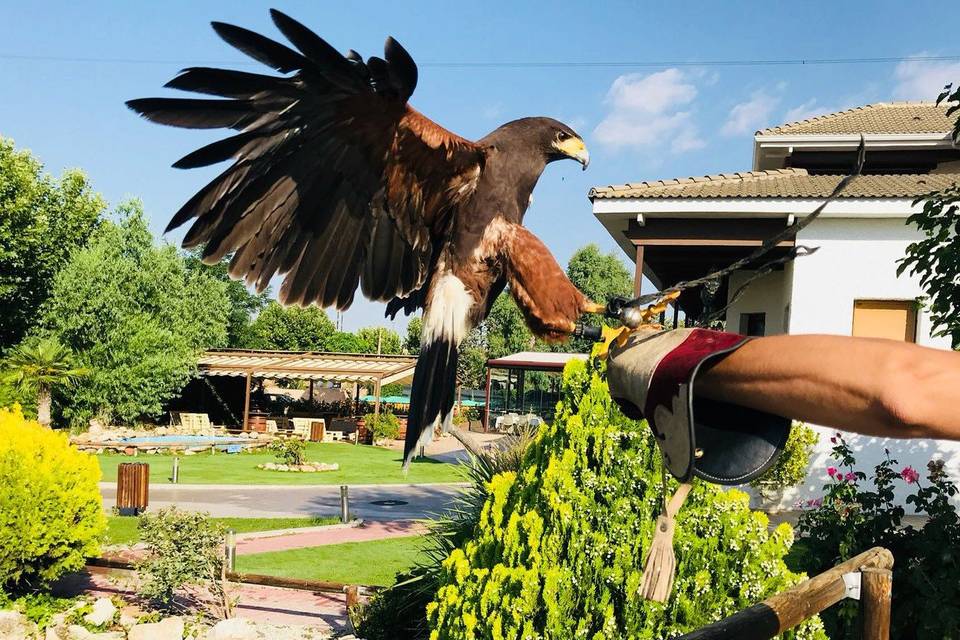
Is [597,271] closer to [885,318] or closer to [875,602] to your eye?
[885,318]

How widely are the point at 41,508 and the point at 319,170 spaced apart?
5608 millimetres

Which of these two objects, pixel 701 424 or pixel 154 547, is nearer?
pixel 701 424

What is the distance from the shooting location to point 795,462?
816 cm

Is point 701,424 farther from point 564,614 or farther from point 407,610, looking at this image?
point 407,610

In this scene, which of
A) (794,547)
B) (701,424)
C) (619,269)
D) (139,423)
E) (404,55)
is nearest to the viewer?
(701,424)

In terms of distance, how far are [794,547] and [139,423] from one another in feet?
77.5

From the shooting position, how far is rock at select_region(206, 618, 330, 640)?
5812 mm

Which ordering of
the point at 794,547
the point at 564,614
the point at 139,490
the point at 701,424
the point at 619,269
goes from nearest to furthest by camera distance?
the point at 701,424 < the point at 564,614 < the point at 794,547 < the point at 139,490 < the point at 619,269

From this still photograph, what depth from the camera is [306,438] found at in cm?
2430

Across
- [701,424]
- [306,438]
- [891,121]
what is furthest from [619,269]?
[701,424]

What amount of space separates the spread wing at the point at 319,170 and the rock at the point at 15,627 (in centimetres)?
502

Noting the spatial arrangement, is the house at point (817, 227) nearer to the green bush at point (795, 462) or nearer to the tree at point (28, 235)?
the green bush at point (795, 462)

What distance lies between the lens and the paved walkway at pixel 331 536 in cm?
907

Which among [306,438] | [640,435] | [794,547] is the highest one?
[640,435]
